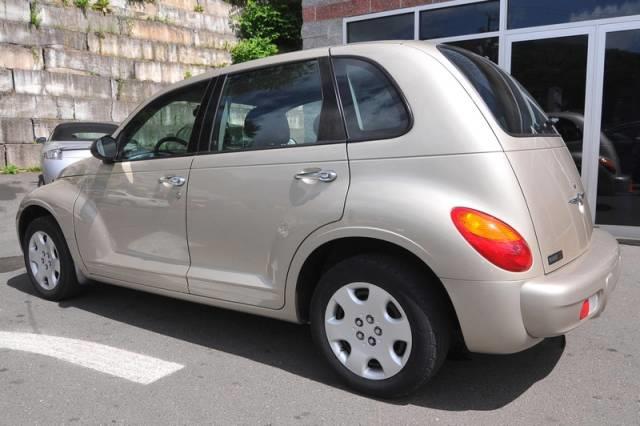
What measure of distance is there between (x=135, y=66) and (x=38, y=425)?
13.7 metres

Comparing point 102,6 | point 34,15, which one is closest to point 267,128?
point 34,15

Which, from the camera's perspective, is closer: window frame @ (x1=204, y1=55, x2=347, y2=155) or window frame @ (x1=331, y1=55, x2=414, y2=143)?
window frame @ (x1=331, y1=55, x2=414, y2=143)

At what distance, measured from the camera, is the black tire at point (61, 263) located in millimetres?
4496

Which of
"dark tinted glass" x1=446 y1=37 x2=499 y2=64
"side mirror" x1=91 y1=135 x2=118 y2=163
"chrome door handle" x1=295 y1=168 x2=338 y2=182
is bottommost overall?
"chrome door handle" x1=295 y1=168 x2=338 y2=182

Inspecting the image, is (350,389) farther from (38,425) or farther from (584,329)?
(584,329)

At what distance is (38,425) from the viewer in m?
2.78

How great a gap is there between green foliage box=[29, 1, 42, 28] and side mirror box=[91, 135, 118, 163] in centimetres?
1152

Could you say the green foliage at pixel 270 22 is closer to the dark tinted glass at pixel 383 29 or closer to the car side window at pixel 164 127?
the dark tinted glass at pixel 383 29

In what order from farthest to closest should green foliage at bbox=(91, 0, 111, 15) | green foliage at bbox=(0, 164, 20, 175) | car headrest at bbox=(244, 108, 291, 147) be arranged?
1. green foliage at bbox=(91, 0, 111, 15)
2. green foliage at bbox=(0, 164, 20, 175)
3. car headrest at bbox=(244, 108, 291, 147)

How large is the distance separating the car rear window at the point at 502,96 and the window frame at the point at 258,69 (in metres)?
0.64

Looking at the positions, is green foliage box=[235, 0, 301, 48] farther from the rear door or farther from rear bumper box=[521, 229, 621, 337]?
rear bumper box=[521, 229, 621, 337]

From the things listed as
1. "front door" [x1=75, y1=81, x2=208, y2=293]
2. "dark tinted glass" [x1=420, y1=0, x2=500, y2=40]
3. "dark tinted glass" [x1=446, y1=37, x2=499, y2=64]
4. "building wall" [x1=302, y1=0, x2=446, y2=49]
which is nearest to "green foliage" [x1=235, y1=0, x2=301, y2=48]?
"building wall" [x1=302, y1=0, x2=446, y2=49]

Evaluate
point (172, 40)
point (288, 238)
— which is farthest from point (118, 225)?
point (172, 40)

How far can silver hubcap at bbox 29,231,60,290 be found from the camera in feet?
15.1
